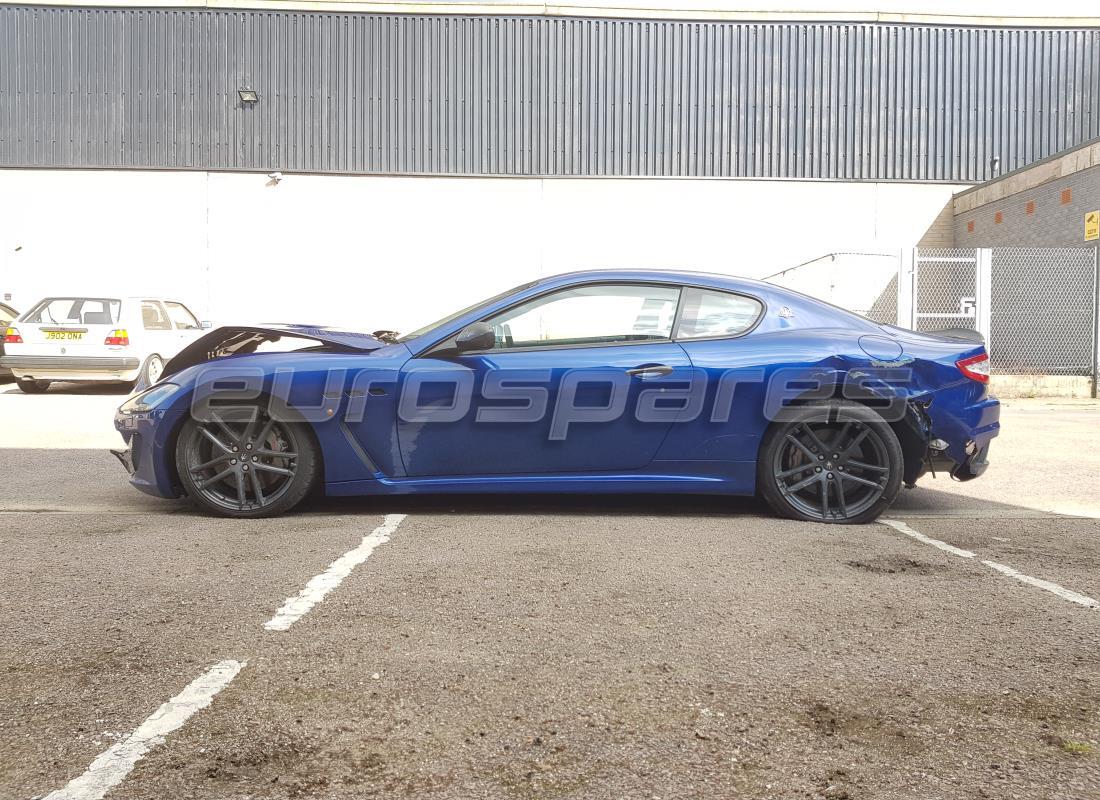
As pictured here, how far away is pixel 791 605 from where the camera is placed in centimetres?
351

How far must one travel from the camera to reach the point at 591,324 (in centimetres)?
504

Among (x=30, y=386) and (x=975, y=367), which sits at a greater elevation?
(x=975, y=367)

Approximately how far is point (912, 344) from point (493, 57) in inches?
764

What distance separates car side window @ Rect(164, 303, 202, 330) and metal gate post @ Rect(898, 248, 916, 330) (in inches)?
440

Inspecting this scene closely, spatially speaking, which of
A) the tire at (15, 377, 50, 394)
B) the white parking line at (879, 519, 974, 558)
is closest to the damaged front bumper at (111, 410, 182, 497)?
the white parking line at (879, 519, 974, 558)

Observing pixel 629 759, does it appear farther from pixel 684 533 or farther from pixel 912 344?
pixel 912 344

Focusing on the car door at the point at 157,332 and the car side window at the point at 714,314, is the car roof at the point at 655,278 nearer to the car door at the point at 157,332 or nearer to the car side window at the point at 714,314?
the car side window at the point at 714,314

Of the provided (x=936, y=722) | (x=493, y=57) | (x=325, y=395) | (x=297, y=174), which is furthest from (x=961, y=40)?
(x=936, y=722)

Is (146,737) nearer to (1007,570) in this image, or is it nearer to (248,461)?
(248,461)

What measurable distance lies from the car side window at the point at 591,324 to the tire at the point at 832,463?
32.6 inches

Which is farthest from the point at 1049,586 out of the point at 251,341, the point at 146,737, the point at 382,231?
the point at 382,231

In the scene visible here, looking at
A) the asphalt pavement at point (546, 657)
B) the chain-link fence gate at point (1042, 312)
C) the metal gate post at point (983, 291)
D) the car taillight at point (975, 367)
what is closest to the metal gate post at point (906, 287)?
the metal gate post at point (983, 291)

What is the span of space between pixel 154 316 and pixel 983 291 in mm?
12994

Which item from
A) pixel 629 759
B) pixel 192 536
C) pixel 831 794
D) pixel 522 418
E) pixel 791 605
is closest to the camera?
pixel 831 794
